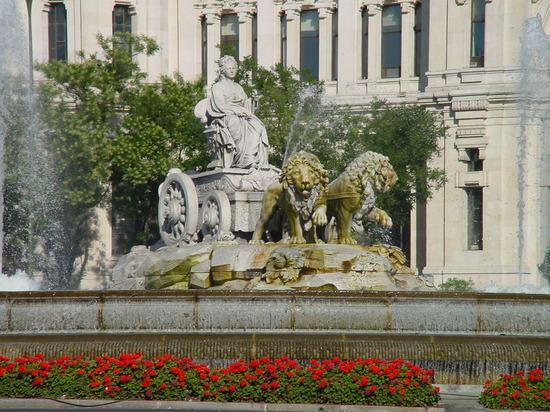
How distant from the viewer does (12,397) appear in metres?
14.8

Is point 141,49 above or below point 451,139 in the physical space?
above

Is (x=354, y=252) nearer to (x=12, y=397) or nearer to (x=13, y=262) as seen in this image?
(x=12, y=397)

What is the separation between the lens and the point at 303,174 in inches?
832

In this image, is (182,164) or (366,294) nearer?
(366,294)

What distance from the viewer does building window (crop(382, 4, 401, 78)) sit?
5144 cm

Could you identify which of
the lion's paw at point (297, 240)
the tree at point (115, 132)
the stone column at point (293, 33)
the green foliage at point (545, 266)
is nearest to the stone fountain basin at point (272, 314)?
the lion's paw at point (297, 240)


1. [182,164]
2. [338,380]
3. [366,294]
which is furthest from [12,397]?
[182,164]

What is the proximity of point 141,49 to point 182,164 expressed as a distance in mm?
5352

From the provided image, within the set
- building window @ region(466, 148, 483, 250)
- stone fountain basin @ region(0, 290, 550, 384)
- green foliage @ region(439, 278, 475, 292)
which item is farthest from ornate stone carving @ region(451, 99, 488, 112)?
stone fountain basin @ region(0, 290, 550, 384)

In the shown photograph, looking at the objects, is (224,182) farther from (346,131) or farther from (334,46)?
(334,46)

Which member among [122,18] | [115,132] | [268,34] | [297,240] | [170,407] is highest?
[122,18]

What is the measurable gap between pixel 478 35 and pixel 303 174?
2830 cm

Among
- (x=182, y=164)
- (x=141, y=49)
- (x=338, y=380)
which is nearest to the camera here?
(x=338, y=380)

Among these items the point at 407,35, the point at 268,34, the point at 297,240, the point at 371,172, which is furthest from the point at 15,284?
the point at 268,34
